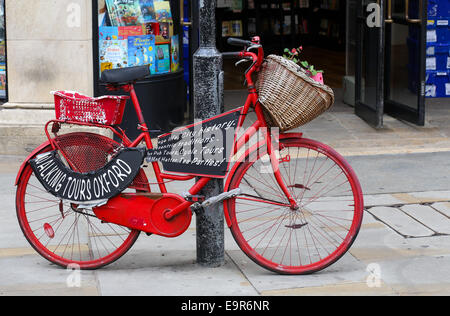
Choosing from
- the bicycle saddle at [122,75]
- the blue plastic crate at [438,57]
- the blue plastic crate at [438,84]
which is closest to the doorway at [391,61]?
the blue plastic crate at [438,84]

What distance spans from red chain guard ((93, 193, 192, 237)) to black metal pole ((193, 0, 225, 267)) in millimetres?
189

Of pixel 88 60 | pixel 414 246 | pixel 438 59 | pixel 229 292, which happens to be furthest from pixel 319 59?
pixel 229 292

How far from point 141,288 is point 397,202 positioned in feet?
8.67

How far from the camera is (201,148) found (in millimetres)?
4906

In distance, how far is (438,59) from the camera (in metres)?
11.3

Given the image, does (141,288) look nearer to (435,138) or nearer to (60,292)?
(60,292)

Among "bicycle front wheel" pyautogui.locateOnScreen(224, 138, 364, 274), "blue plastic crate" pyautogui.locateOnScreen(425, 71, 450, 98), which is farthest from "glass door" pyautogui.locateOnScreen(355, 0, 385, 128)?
"bicycle front wheel" pyautogui.locateOnScreen(224, 138, 364, 274)

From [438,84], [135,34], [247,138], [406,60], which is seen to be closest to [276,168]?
[247,138]

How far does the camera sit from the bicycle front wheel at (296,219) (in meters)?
4.87

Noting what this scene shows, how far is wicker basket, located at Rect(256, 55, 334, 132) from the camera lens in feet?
15.2

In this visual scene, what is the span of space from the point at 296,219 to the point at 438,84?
5.97 meters

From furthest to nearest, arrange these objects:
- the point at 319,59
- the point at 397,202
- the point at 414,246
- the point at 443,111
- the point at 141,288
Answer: the point at 319,59 < the point at 443,111 < the point at 397,202 < the point at 414,246 < the point at 141,288

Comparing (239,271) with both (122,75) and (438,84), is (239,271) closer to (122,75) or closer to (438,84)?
(122,75)
